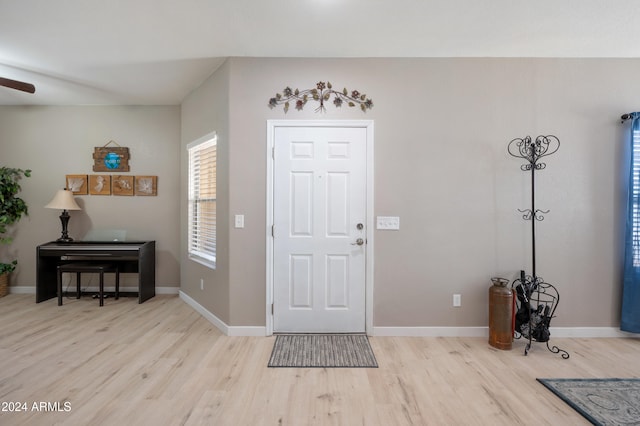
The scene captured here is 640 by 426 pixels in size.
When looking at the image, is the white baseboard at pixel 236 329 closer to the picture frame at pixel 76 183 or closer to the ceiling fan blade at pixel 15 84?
the ceiling fan blade at pixel 15 84

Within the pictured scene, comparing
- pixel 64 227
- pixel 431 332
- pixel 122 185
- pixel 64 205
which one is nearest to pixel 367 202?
pixel 431 332

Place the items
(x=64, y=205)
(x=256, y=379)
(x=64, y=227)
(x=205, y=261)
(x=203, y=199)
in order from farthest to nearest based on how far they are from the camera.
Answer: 1. (x=64, y=227)
2. (x=64, y=205)
3. (x=203, y=199)
4. (x=205, y=261)
5. (x=256, y=379)

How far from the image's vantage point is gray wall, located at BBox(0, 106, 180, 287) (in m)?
4.50

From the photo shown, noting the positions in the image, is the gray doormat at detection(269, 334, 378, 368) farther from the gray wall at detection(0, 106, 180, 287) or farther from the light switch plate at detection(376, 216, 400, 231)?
the gray wall at detection(0, 106, 180, 287)

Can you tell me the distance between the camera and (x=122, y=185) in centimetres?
452

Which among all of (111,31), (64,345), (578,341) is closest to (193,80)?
(111,31)

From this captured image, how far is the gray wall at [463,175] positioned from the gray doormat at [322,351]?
1.13ft

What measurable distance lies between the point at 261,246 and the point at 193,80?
2136mm

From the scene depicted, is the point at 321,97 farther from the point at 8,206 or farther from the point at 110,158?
the point at 8,206

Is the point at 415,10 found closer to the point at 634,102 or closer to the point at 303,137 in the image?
the point at 303,137

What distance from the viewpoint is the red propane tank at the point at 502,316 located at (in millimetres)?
2803

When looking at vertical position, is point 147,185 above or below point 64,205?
above

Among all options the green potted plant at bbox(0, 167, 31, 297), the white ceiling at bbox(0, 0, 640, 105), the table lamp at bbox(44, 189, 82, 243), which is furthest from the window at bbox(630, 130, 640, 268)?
the green potted plant at bbox(0, 167, 31, 297)

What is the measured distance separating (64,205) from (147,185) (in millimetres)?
1031
